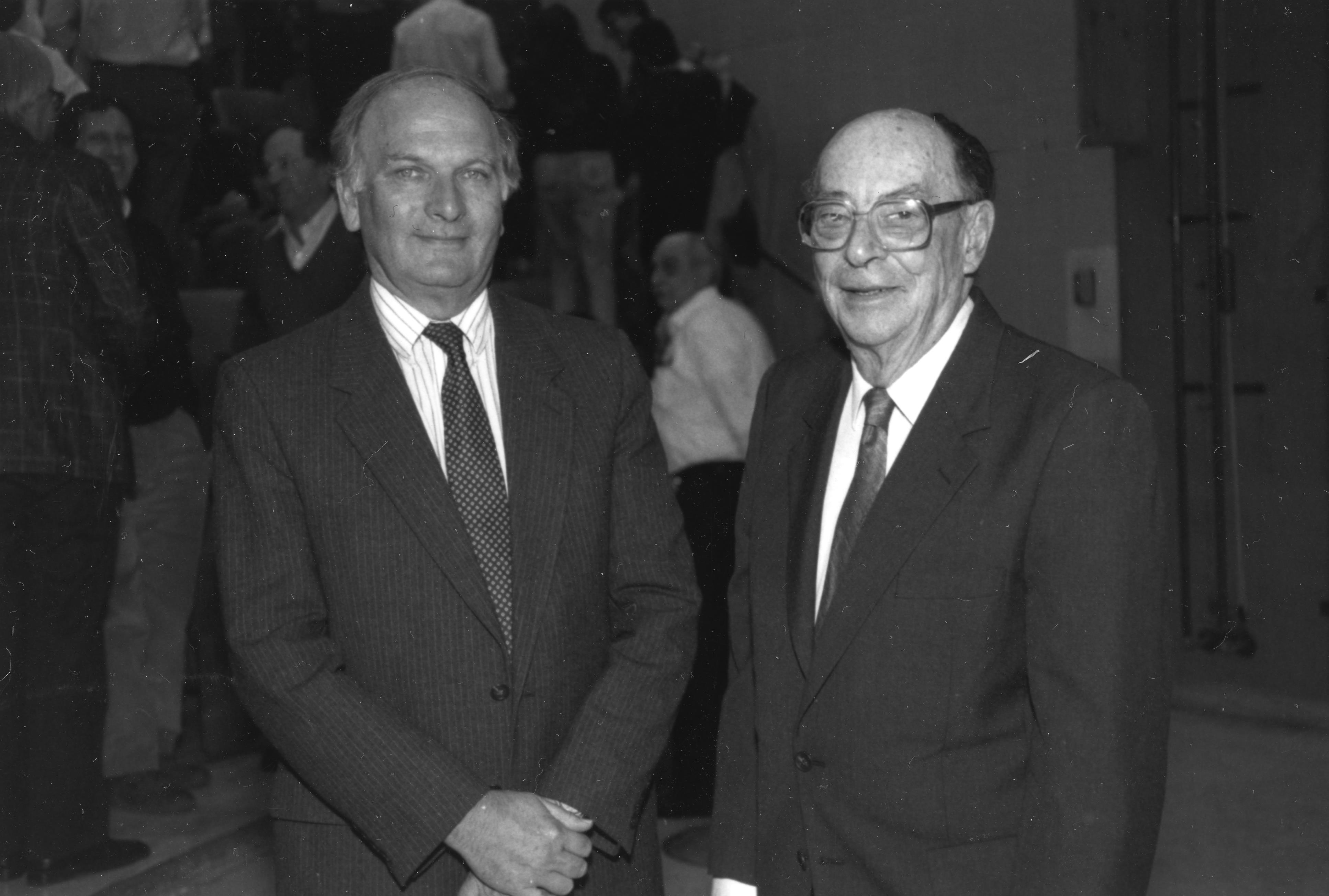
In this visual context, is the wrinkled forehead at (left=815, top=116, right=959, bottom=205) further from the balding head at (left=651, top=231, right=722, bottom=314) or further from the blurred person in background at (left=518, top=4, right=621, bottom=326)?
the blurred person in background at (left=518, top=4, right=621, bottom=326)

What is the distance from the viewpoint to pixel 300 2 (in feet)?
13.0

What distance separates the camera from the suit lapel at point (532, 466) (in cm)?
189

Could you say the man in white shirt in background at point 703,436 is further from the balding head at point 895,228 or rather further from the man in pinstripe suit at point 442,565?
the balding head at point 895,228

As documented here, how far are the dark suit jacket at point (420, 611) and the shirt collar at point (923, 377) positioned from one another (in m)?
0.41

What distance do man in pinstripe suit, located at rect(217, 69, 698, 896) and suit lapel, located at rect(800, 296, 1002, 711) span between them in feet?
1.12

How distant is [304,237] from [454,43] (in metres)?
1.40

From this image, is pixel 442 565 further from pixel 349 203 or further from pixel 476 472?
pixel 349 203

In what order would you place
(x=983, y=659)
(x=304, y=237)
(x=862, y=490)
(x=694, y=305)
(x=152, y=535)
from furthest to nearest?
(x=694, y=305)
(x=304, y=237)
(x=152, y=535)
(x=862, y=490)
(x=983, y=659)

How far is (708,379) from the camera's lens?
415cm

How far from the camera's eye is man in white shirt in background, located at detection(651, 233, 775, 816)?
12.9ft

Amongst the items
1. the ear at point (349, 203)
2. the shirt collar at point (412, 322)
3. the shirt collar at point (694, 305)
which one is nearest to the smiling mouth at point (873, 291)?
the shirt collar at point (412, 322)

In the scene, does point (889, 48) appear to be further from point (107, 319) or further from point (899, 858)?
point (899, 858)

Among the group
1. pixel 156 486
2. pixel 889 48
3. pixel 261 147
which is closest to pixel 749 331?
pixel 889 48

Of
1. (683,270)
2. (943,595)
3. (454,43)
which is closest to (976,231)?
(943,595)
